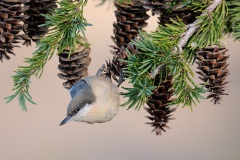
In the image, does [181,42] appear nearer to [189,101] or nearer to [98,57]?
[189,101]

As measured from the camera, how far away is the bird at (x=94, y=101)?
1259 mm

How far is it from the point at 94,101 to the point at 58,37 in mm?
334

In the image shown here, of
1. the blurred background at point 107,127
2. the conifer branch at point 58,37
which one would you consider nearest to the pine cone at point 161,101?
the conifer branch at point 58,37

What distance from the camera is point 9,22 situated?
3.54 ft

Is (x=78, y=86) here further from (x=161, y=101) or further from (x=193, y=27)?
(x=193, y=27)

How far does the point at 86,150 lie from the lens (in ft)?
9.26

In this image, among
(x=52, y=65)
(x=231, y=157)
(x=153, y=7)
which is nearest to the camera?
(x=153, y=7)

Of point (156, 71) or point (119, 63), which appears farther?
point (119, 63)

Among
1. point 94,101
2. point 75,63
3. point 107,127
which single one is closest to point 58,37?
point 75,63

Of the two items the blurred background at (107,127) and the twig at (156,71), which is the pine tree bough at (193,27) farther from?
the blurred background at (107,127)

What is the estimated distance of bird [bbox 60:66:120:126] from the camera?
1259 millimetres

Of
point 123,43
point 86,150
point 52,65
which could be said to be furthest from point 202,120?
point 123,43

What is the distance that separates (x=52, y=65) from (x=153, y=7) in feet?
6.08

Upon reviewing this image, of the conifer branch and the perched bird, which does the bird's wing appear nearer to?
the perched bird
